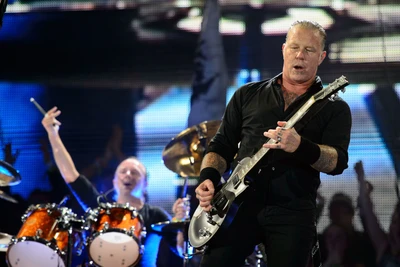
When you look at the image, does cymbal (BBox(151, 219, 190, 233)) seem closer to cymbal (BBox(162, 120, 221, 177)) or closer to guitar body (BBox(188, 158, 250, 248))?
cymbal (BBox(162, 120, 221, 177))

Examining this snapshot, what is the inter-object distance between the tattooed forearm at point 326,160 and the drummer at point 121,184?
3.20 metres

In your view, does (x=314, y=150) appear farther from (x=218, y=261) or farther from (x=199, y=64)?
(x=199, y=64)

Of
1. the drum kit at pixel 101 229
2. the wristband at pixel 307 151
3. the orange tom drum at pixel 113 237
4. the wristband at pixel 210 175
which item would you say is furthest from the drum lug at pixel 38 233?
the wristband at pixel 307 151

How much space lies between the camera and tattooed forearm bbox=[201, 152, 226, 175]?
9.50 feet

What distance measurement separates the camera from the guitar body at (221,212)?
8.78 feet

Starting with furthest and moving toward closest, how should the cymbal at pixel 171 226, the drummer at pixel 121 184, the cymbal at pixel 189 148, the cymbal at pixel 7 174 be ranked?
the drummer at pixel 121 184 < the cymbal at pixel 7 174 < the cymbal at pixel 171 226 < the cymbal at pixel 189 148

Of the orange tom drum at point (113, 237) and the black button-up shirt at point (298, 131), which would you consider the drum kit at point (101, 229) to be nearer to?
the orange tom drum at point (113, 237)

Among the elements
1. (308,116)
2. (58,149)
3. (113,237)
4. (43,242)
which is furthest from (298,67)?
(58,149)

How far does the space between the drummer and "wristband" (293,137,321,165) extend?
3.26 m

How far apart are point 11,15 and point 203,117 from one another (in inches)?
97.2

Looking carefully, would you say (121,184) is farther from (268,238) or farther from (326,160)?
(326,160)

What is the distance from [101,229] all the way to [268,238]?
7.93ft

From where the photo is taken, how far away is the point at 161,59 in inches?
239

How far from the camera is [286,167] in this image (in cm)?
269
